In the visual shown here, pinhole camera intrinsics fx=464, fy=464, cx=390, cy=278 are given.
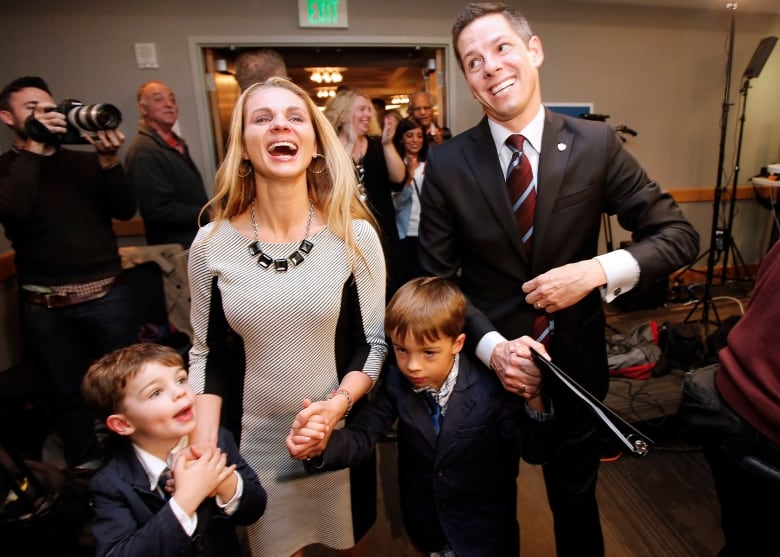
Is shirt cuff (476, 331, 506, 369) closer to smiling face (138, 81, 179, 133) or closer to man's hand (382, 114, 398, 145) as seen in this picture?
man's hand (382, 114, 398, 145)

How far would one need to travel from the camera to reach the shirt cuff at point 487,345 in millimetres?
1162

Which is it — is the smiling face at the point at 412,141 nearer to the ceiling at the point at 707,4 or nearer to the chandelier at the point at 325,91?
the ceiling at the point at 707,4

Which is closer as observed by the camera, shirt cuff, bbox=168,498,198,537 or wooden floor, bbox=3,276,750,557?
shirt cuff, bbox=168,498,198,537

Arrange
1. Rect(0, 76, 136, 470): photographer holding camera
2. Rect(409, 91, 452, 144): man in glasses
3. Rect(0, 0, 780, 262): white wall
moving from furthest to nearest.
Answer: Rect(0, 0, 780, 262): white wall
Rect(409, 91, 452, 144): man in glasses
Rect(0, 76, 136, 470): photographer holding camera

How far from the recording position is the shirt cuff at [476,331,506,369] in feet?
3.81

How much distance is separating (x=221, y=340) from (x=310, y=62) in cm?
322

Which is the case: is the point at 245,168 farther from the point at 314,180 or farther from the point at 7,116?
the point at 7,116

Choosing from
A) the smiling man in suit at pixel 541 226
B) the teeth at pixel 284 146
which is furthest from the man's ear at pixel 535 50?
the teeth at pixel 284 146

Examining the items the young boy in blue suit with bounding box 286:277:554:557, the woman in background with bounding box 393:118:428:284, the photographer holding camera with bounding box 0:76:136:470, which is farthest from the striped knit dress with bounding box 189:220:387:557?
the woman in background with bounding box 393:118:428:284

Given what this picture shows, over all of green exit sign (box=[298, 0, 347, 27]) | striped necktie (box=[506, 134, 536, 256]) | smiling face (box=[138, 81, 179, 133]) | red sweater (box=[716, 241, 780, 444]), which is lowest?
red sweater (box=[716, 241, 780, 444])

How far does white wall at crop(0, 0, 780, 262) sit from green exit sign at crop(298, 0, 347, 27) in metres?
0.06

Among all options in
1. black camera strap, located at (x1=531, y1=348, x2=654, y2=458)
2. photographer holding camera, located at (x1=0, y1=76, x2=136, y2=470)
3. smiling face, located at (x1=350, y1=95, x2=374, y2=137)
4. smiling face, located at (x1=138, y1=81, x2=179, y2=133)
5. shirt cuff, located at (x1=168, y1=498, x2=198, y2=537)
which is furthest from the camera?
smiling face, located at (x1=138, y1=81, x2=179, y2=133)

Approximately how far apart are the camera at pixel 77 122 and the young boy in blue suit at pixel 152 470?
114cm

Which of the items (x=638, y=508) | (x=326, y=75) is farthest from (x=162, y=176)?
(x=326, y=75)
